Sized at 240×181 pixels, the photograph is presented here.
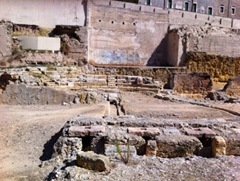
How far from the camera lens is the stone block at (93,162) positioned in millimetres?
3875

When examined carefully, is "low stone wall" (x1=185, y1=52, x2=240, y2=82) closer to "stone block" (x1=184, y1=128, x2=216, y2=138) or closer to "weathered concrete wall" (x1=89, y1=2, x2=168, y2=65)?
"weathered concrete wall" (x1=89, y1=2, x2=168, y2=65)

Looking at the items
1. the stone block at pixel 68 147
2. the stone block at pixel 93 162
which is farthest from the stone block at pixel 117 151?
the stone block at pixel 68 147

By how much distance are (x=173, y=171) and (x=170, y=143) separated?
83 cm

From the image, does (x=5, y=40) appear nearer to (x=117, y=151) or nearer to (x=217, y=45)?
(x=217, y=45)

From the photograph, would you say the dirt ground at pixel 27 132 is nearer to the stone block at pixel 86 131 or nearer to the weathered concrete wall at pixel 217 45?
the stone block at pixel 86 131

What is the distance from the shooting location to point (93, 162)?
3.89 metres

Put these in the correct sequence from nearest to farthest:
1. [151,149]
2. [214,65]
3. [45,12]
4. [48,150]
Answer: [151,149] < [48,150] < [45,12] < [214,65]

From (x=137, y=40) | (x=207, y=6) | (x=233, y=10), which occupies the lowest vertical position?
(x=137, y=40)

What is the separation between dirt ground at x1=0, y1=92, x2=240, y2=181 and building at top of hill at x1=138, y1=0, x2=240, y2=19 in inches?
Answer: 1167

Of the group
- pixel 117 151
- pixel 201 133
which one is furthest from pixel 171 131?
pixel 117 151

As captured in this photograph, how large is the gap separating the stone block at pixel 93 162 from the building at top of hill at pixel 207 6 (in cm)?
3638

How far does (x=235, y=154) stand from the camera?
500 cm

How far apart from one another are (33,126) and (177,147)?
4088mm

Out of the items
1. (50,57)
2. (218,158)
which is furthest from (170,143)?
(50,57)
